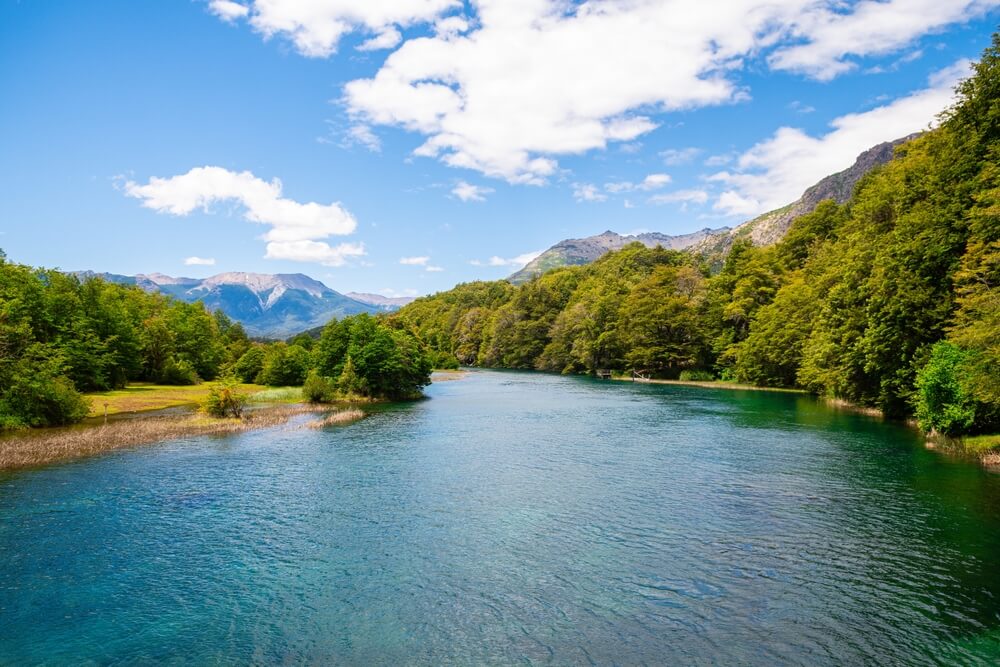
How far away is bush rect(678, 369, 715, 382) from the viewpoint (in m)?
98.6

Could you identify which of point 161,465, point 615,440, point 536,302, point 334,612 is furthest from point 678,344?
Answer: point 334,612

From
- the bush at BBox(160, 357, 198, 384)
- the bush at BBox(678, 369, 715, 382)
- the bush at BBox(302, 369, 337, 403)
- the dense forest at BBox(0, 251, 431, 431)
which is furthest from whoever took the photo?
the bush at BBox(678, 369, 715, 382)

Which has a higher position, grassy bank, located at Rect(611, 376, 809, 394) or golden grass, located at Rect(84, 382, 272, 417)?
grassy bank, located at Rect(611, 376, 809, 394)

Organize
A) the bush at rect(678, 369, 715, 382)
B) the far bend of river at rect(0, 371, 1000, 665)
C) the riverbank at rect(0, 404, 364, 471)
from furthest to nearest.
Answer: the bush at rect(678, 369, 715, 382)
the riverbank at rect(0, 404, 364, 471)
the far bend of river at rect(0, 371, 1000, 665)

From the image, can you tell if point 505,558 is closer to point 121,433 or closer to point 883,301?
point 121,433

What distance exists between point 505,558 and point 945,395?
1262 inches

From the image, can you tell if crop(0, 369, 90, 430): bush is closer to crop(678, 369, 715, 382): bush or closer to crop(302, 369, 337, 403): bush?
crop(302, 369, 337, 403): bush

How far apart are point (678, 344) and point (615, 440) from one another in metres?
70.6

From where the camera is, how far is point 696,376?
328ft

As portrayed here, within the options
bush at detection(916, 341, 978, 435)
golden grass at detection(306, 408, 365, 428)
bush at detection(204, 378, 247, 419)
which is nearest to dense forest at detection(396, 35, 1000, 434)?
bush at detection(916, 341, 978, 435)

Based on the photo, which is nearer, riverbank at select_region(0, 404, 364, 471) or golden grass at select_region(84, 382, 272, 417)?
riverbank at select_region(0, 404, 364, 471)

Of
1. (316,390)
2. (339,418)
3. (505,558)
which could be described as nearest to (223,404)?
(339,418)

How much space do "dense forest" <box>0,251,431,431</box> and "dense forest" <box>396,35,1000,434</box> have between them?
4963 centimetres

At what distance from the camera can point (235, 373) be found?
93.2 metres
